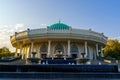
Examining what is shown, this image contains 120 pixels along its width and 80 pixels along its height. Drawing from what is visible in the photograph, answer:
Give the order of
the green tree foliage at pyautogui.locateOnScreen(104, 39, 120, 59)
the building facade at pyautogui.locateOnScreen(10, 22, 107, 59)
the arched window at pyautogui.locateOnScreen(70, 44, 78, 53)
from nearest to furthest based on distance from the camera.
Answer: the building facade at pyautogui.locateOnScreen(10, 22, 107, 59)
the arched window at pyautogui.locateOnScreen(70, 44, 78, 53)
the green tree foliage at pyautogui.locateOnScreen(104, 39, 120, 59)

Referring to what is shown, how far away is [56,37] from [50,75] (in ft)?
74.7

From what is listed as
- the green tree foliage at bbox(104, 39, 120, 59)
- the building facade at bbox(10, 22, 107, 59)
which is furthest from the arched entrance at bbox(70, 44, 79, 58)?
the green tree foliage at bbox(104, 39, 120, 59)

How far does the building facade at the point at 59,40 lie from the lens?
31641mm

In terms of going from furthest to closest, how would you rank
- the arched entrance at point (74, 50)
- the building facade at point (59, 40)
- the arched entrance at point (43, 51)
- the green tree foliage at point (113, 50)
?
the green tree foliage at point (113, 50)
the arched entrance at point (74, 50)
the arched entrance at point (43, 51)
the building facade at point (59, 40)

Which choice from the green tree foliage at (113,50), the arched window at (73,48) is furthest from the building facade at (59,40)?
the green tree foliage at (113,50)

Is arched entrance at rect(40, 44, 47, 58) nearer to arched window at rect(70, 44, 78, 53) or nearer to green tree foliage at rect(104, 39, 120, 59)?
arched window at rect(70, 44, 78, 53)

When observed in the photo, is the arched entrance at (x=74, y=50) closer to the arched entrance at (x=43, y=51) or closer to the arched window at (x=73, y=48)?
the arched window at (x=73, y=48)

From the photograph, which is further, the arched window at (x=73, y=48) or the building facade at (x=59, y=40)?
the arched window at (x=73, y=48)

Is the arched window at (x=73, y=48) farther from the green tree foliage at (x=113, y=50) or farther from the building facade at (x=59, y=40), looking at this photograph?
the green tree foliage at (x=113, y=50)

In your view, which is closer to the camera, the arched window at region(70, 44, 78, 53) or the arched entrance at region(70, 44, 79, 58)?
the arched entrance at region(70, 44, 79, 58)

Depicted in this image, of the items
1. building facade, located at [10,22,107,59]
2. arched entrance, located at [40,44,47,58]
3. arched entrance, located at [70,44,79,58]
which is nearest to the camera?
building facade, located at [10,22,107,59]

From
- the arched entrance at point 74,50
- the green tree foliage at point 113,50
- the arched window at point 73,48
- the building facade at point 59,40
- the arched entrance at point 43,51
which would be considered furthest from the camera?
the green tree foliage at point 113,50

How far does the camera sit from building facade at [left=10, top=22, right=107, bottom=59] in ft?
104

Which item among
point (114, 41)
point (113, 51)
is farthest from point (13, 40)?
point (114, 41)
